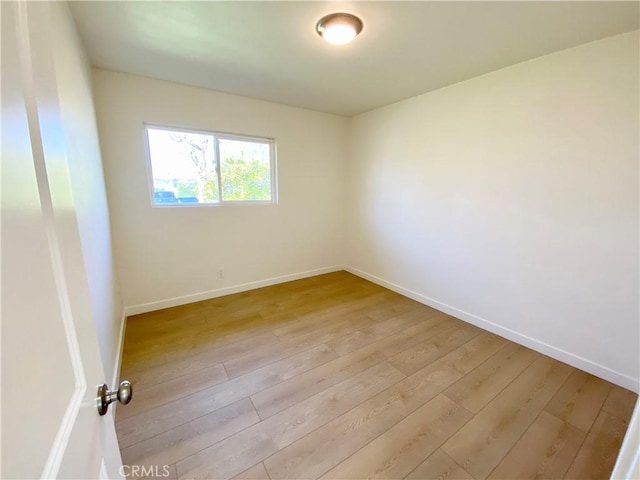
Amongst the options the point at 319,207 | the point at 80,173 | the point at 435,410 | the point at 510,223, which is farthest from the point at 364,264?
the point at 80,173

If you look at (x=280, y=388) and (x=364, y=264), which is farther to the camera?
(x=364, y=264)

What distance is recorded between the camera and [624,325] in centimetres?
187

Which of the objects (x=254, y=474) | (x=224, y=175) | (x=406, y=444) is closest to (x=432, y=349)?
(x=406, y=444)

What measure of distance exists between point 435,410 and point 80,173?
2528mm

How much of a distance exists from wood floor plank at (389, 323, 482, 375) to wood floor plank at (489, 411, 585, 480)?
70 centimetres

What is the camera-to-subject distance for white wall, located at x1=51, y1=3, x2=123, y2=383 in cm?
132

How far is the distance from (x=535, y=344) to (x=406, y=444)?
1644mm

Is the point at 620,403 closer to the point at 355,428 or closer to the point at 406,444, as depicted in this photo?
the point at 406,444

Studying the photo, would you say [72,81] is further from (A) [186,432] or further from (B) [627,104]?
Result: (B) [627,104]

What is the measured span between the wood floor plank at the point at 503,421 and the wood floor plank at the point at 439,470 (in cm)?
4

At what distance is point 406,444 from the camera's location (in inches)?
57.4

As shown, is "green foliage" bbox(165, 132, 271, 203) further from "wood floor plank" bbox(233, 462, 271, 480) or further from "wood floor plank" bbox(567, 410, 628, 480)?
"wood floor plank" bbox(567, 410, 628, 480)

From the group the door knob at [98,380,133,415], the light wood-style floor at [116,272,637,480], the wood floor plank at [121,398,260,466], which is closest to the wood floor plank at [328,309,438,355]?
the light wood-style floor at [116,272,637,480]

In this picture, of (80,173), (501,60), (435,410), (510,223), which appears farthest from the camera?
(510,223)
